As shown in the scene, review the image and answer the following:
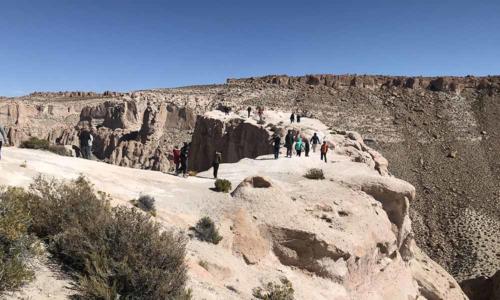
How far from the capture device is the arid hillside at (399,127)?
39.0 m

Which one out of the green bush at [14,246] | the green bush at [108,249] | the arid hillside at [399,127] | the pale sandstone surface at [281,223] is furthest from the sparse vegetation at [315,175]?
the arid hillside at [399,127]

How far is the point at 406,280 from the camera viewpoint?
16.4 meters

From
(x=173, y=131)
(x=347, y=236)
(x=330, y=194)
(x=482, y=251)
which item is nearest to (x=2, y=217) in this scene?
(x=347, y=236)

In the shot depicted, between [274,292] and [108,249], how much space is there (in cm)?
388

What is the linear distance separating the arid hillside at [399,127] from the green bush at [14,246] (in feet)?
108

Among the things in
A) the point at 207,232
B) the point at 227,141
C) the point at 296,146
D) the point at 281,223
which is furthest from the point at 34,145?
the point at 227,141

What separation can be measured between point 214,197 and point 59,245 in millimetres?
6453

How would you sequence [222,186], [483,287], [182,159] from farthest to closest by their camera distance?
[483,287] < [182,159] < [222,186]

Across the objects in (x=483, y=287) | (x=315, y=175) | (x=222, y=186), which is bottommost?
(x=483, y=287)

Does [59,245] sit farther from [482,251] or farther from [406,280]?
[482,251]

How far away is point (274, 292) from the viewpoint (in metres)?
9.29

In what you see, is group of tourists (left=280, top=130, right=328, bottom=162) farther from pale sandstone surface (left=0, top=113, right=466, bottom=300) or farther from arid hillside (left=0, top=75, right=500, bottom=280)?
arid hillside (left=0, top=75, right=500, bottom=280)

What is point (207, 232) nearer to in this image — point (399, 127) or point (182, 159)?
point (182, 159)

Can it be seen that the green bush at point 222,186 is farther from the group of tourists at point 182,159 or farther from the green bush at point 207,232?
the green bush at point 207,232
